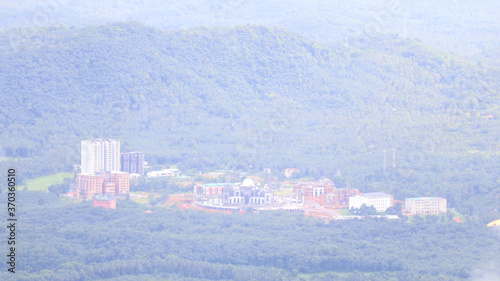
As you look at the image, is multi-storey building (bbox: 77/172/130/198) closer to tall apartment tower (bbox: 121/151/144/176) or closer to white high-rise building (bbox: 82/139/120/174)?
white high-rise building (bbox: 82/139/120/174)

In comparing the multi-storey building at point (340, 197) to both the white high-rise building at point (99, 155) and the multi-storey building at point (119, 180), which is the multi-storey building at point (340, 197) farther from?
the white high-rise building at point (99, 155)

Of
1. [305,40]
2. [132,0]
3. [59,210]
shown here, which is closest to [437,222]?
A: [59,210]

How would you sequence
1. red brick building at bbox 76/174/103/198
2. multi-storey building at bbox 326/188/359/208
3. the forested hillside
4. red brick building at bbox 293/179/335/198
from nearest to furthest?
multi-storey building at bbox 326/188/359/208, red brick building at bbox 76/174/103/198, red brick building at bbox 293/179/335/198, the forested hillside

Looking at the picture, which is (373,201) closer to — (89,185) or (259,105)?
(89,185)

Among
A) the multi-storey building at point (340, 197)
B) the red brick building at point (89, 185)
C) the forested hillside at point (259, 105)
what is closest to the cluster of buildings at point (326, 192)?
the multi-storey building at point (340, 197)

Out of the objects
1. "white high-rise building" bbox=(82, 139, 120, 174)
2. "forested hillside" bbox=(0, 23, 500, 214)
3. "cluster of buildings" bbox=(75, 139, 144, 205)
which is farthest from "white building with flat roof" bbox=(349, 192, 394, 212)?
"white high-rise building" bbox=(82, 139, 120, 174)

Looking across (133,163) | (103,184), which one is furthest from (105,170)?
(103,184)
